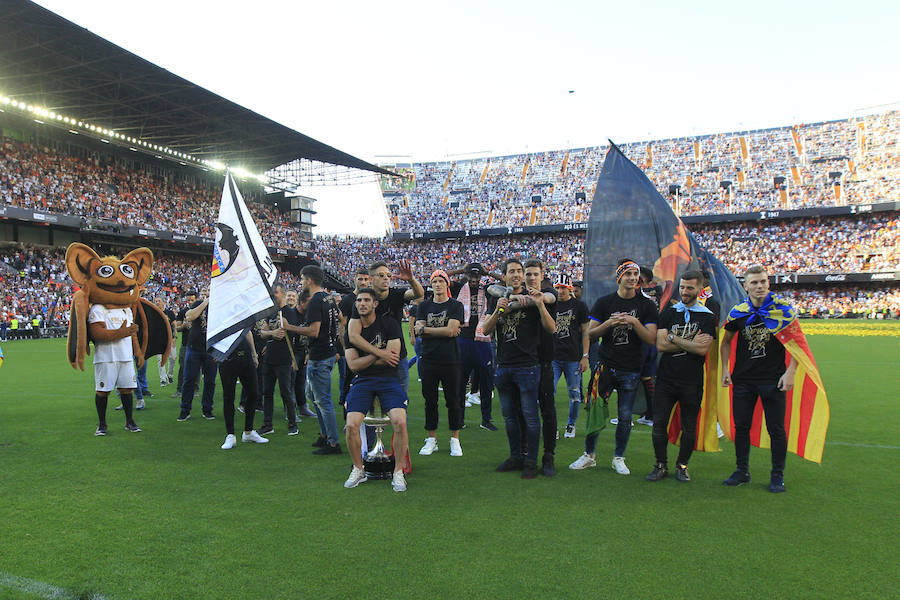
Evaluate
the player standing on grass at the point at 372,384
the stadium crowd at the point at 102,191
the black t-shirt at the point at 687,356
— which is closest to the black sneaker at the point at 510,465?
the player standing on grass at the point at 372,384

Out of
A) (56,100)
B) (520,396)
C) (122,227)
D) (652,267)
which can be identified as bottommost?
(520,396)

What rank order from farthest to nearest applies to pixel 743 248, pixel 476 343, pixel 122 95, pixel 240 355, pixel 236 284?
pixel 743 248, pixel 122 95, pixel 476 343, pixel 240 355, pixel 236 284

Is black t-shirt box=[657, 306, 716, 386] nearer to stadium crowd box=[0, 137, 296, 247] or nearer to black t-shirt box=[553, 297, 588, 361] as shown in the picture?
black t-shirt box=[553, 297, 588, 361]

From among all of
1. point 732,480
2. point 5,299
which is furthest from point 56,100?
point 732,480

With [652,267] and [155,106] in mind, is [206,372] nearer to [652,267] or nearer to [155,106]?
[652,267]

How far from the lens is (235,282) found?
630 centimetres

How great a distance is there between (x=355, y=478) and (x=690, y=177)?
47.4 m

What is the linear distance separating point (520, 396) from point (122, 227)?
32.2 meters

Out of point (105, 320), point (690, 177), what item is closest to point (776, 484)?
point (105, 320)

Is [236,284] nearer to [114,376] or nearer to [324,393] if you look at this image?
[324,393]

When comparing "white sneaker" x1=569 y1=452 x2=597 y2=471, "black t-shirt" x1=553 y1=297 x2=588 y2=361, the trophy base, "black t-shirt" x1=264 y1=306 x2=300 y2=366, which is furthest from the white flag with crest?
"white sneaker" x1=569 y1=452 x2=597 y2=471

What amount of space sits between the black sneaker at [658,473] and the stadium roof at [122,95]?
23.3 metres

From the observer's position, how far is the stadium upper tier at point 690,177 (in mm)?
42125

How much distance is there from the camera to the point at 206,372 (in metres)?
8.40
